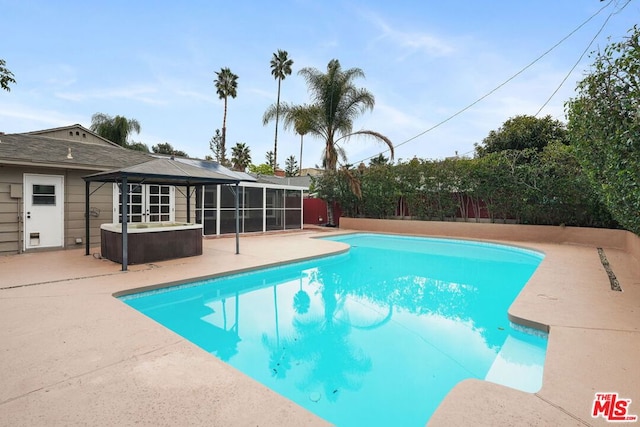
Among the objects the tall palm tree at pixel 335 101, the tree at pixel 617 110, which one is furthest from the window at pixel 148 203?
the tree at pixel 617 110

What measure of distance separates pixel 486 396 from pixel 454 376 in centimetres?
89

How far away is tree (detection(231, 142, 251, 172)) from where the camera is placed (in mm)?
33094

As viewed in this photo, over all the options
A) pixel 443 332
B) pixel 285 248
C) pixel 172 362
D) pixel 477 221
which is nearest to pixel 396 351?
pixel 443 332

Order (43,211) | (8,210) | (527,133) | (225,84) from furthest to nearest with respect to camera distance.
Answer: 1. (225,84)
2. (527,133)
3. (43,211)
4. (8,210)

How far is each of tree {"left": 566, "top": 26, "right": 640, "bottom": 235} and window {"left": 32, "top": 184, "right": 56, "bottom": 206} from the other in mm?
11181

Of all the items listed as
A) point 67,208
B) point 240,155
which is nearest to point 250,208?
point 67,208

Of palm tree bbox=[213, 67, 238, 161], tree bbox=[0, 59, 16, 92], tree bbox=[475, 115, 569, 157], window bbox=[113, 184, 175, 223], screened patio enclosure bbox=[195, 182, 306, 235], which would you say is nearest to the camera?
tree bbox=[0, 59, 16, 92]

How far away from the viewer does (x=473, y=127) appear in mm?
17953

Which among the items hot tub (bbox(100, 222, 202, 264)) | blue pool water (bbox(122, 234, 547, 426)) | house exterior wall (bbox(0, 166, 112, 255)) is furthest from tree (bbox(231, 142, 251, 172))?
blue pool water (bbox(122, 234, 547, 426))

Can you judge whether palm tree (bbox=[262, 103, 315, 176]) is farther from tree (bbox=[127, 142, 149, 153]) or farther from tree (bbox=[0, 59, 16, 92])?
tree (bbox=[127, 142, 149, 153])

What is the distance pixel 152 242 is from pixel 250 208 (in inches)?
249

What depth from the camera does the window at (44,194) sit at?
8.00 meters

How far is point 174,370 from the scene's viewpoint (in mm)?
2668

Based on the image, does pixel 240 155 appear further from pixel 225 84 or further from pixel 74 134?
pixel 74 134
